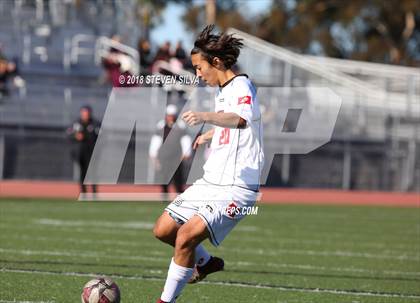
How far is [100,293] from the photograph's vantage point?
6.71 m

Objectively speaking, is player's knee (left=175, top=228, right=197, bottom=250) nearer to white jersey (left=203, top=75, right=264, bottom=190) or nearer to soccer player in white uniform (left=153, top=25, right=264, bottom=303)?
→ soccer player in white uniform (left=153, top=25, right=264, bottom=303)

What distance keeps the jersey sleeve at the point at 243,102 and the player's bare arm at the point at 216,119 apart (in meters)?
0.05

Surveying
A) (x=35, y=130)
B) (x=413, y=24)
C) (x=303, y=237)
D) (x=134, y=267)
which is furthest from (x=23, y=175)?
(x=413, y=24)

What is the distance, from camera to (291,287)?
8.77 meters

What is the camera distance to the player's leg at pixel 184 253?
6535mm

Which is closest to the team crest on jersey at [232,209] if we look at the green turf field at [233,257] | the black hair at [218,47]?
the black hair at [218,47]

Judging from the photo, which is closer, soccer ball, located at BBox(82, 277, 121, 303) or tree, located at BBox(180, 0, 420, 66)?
soccer ball, located at BBox(82, 277, 121, 303)

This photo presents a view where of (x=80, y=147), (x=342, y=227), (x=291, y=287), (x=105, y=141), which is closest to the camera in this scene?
(x=291, y=287)

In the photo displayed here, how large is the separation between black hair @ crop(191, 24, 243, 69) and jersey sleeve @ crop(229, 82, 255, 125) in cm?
27

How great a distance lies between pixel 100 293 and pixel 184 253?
63 centimetres

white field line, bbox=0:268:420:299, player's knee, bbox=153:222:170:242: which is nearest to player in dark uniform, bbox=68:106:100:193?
white field line, bbox=0:268:420:299

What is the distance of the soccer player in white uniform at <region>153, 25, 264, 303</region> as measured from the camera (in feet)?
21.4

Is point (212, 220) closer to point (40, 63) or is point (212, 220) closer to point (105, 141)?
point (105, 141)

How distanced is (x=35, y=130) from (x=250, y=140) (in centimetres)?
2030
